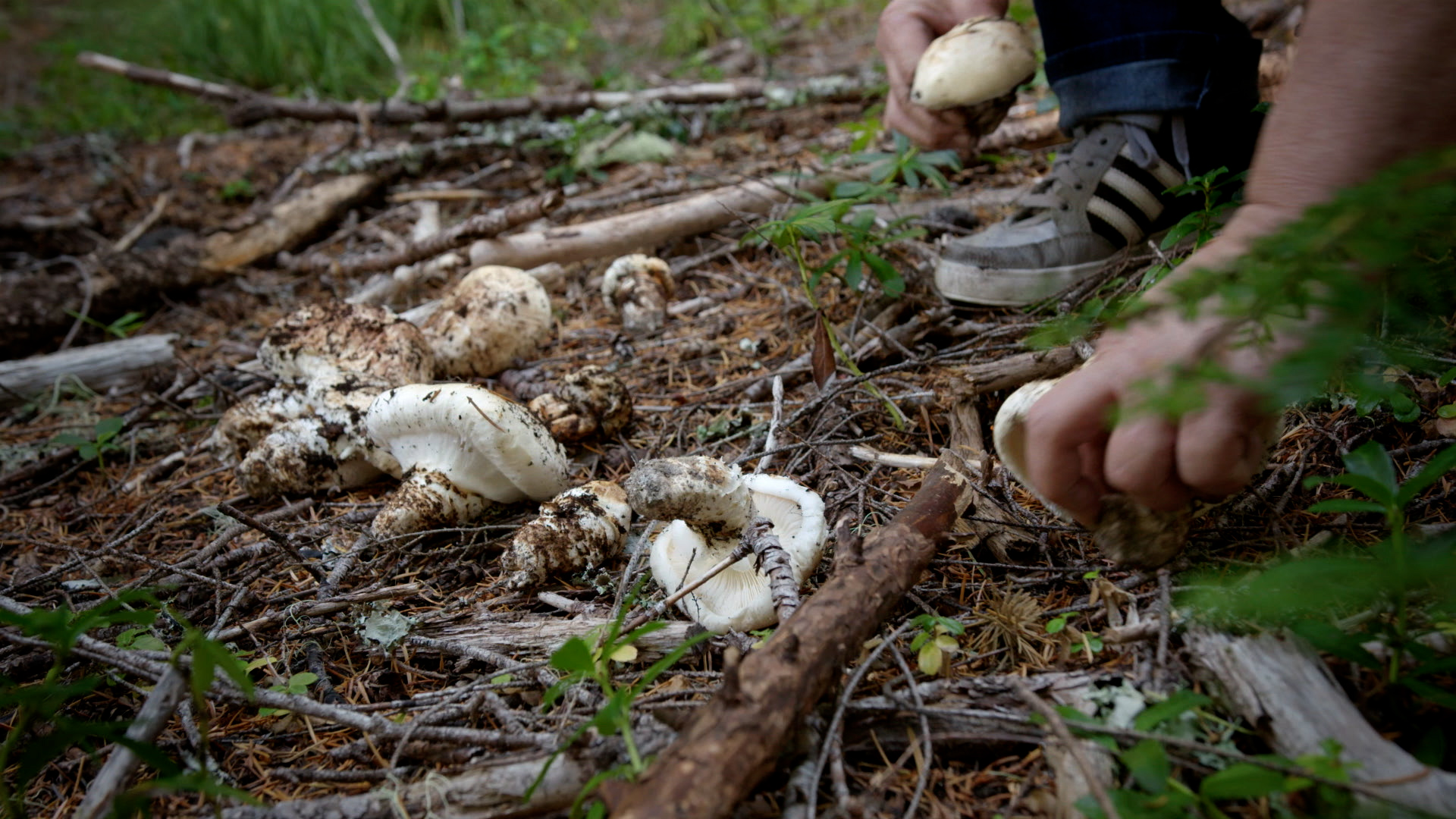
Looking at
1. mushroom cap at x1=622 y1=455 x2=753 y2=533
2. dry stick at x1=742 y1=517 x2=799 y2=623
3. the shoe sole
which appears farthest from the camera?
the shoe sole

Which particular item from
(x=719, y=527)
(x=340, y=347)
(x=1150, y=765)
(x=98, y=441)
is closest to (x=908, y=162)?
(x=719, y=527)

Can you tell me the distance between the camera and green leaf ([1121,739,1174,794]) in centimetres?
116

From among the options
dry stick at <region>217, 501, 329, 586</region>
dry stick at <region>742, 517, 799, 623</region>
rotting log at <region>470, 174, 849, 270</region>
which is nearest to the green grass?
rotting log at <region>470, 174, 849, 270</region>

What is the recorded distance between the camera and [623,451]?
269 centimetres

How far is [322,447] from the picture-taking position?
2.66m

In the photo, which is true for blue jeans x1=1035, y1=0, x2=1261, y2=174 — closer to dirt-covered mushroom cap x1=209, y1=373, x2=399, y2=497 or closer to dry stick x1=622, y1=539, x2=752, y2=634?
dry stick x1=622, y1=539, x2=752, y2=634

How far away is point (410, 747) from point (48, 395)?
3.22 m

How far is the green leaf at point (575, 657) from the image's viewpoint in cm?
137

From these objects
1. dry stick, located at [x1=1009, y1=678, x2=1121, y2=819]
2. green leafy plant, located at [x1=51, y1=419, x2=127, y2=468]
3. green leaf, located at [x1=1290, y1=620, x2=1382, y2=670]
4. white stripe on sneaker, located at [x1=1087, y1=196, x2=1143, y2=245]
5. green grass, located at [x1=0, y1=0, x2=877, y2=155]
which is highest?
green grass, located at [x1=0, y1=0, x2=877, y2=155]

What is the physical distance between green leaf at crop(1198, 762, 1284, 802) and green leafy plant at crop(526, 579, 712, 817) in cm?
75

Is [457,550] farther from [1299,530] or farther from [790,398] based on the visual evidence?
[1299,530]

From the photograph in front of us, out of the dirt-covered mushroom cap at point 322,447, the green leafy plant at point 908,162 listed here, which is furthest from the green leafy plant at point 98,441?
the green leafy plant at point 908,162

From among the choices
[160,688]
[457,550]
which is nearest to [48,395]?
[457,550]

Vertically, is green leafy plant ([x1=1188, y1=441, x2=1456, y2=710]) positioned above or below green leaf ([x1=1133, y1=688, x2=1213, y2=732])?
above
